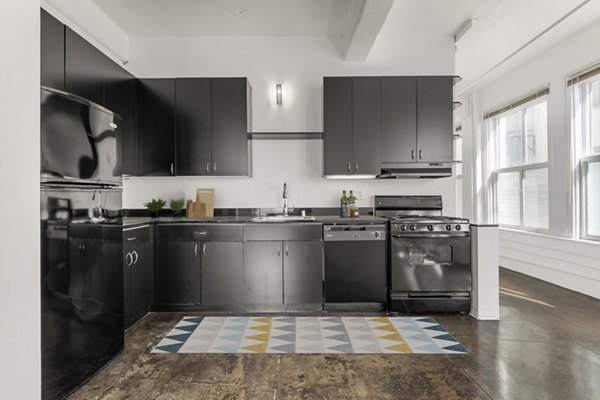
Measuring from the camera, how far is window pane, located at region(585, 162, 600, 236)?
169 inches

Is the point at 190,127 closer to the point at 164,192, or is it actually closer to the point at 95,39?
the point at 164,192

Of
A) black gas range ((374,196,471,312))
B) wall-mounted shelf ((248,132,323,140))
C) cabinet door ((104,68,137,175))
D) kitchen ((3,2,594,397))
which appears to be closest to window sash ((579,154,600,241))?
kitchen ((3,2,594,397))

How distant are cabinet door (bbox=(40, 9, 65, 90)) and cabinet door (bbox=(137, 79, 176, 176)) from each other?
135 centimetres

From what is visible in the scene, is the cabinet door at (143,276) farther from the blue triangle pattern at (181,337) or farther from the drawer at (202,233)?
the blue triangle pattern at (181,337)

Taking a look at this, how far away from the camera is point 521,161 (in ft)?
19.1

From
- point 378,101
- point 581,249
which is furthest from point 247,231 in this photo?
point 581,249

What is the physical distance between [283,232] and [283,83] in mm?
1806

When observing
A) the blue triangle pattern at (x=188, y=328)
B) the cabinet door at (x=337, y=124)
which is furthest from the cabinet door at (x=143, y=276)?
the cabinet door at (x=337, y=124)

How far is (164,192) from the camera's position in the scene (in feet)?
14.6

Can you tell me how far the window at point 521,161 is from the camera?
5.30 m

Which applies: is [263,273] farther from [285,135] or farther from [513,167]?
[513,167]

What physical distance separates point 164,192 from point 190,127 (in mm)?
873

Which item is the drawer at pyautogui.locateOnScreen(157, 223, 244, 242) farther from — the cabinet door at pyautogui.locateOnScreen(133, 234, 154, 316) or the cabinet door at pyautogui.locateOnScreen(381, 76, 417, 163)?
the cabinet door at pyautogui.locateOnScreen(381, 76, 417, 163)

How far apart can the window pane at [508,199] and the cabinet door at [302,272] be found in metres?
3.79
